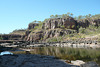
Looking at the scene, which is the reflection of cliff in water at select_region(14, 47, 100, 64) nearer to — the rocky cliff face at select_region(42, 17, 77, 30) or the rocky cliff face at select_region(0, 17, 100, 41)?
the rocky cliff face at select_region(0, 17, 100, 41)

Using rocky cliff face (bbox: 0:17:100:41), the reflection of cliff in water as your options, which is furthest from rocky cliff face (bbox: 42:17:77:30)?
the reflection of cliff in water

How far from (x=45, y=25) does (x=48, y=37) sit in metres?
27.3

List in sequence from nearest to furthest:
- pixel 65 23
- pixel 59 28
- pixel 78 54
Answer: pixel 78 54 → pixel 59 28 → pixel 65 23

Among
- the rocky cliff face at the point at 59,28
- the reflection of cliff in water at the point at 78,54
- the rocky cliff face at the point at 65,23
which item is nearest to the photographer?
the reflection of cliff in water at the point at 78,54

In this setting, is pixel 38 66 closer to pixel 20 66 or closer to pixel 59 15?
pixel 20 66

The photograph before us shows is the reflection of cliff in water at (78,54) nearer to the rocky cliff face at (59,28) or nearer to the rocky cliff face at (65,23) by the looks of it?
the rocky cliff face at (59,28)

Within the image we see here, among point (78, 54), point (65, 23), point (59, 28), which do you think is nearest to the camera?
point (78, 54)

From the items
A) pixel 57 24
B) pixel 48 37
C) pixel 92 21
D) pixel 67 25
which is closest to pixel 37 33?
pixel 48 37

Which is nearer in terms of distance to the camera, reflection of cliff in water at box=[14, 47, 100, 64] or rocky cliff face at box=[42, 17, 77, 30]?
reflection of cliff in water at box=[14, 47, 100, 64]

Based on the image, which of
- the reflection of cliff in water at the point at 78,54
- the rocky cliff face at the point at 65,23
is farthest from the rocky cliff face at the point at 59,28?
the reflection of cliff in water at the point at 78,54

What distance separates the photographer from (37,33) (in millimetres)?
121188

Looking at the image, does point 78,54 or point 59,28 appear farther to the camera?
point 59,28

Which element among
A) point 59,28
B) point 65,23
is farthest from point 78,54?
point 65,23

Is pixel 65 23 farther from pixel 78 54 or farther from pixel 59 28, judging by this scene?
pixel 78 54
